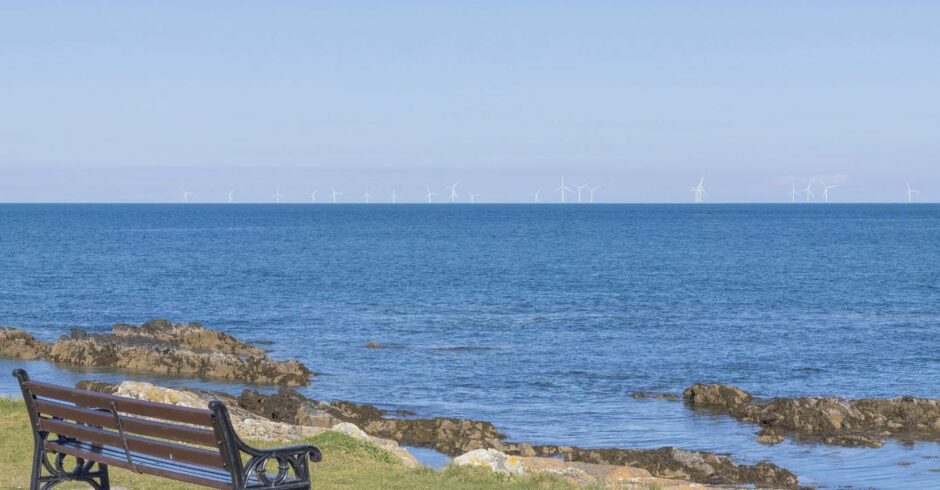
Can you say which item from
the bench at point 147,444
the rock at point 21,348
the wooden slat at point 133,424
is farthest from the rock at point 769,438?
the rock at point 21,348

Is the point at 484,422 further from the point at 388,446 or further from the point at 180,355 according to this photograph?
the point at 180,355

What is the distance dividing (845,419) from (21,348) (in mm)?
30452

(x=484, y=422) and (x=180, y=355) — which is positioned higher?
(x=180, y=355)

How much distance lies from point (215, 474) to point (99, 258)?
105661mm

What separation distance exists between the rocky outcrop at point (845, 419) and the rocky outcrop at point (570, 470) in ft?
29.3

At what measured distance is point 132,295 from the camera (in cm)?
7606

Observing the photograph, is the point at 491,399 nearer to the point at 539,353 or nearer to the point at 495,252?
the point at 539,353

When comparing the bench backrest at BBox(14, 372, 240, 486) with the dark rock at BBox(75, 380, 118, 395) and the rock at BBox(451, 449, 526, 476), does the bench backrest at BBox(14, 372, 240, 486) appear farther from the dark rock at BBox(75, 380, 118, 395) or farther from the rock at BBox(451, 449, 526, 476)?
the dark rock at BBox(75, 380, 118, 395)

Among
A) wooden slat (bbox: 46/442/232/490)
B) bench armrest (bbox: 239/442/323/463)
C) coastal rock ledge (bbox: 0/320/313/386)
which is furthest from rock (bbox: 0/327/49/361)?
bench armrest (bbox: 239/442/323/463)

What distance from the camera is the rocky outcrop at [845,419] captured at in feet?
100

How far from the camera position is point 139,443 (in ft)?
36.5

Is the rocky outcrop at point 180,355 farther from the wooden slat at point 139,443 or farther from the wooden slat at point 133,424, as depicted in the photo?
the wooden slat at point 133,424

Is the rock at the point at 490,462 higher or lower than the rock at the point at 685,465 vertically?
higher

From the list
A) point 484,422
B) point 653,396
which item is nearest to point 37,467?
point 484,422
